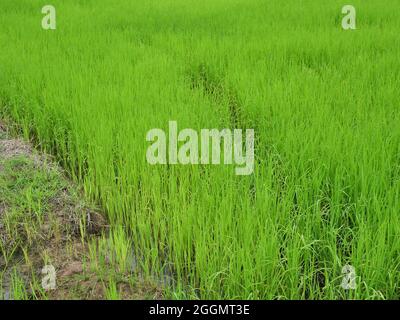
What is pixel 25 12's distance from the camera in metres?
6.57

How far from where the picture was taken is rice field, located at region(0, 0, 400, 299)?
1.78 meters

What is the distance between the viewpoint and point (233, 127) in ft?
9.67

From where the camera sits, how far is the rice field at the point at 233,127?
5.83 feet

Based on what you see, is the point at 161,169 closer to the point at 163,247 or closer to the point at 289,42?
the point at 163,247

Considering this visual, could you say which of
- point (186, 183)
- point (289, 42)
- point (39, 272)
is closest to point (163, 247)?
point (186, 183)

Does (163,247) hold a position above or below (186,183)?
below

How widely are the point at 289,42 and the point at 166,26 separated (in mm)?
1843

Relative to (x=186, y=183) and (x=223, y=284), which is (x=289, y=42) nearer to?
(x=186, y=183)

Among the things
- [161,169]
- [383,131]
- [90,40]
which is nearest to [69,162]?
[161,169]

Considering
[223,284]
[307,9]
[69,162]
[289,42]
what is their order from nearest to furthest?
1. [223,284]
2. [69,162]
3. [289,42]
4. [307,9]

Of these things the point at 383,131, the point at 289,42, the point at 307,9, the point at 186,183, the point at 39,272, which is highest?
the point at 307,9
